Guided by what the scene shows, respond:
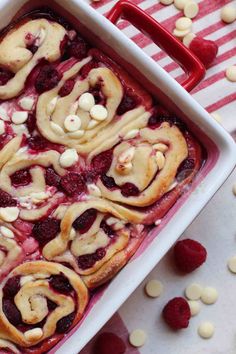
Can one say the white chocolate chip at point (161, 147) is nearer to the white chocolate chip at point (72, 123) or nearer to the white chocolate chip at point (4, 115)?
the white chocolate chip at point (72, 123)

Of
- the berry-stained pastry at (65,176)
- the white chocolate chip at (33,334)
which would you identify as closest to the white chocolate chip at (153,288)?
the berry-stained pastry at (65,176)

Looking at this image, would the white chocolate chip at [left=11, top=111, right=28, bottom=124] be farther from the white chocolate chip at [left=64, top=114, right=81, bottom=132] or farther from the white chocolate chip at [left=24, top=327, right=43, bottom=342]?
the white chocolate chip at [left=24, top=327, right=43, bottom=342]

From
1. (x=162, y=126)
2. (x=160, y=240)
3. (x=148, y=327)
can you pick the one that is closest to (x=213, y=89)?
(x=162, y=126)

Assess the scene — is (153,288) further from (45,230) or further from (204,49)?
(204,49)

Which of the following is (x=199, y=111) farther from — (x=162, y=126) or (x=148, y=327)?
(x=148, y=327)

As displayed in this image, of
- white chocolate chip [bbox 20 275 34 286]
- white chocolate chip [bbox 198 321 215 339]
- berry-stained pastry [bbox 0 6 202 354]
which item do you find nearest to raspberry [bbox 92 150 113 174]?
berry-stained pastry [bbox 0 6 202 354]

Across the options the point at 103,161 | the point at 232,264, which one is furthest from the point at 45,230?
the point at 232,264

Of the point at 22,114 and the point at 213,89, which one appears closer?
the point at 22,114
